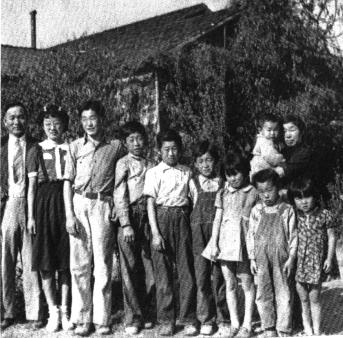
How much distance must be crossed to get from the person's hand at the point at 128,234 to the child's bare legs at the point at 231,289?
650 millimetres

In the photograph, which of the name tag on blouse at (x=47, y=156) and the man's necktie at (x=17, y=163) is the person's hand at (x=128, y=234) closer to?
the name tag on blouse at (x=47, y=156)

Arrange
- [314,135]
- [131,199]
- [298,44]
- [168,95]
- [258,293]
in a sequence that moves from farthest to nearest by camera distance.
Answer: [168,95] → [298,44] → [314,135] → [131,199] → [258,293]

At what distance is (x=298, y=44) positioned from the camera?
7.25m

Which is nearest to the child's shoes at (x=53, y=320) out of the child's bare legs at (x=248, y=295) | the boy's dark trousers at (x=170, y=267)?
the boy's dark trousers at (x=170, y=267)

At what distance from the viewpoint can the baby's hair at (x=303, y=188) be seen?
3697 mm

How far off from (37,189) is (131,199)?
2.46 feet

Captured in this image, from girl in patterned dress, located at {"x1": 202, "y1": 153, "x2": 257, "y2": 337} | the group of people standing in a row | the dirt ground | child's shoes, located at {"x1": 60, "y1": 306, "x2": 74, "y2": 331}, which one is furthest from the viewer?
child's shoes, located at {"x1": 60, "y1": 306, "x2": 74, "y2": 331}

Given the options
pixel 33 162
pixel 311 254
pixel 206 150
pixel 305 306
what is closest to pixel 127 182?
pixel 206 150

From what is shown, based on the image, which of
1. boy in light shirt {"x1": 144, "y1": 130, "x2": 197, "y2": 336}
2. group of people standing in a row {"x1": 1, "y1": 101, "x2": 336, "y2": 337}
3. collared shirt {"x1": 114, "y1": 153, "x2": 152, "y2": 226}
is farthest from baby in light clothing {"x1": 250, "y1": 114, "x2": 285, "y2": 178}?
collared shirt {"x1": 114, "y1": 153, "x2": 152, "y2": 226}

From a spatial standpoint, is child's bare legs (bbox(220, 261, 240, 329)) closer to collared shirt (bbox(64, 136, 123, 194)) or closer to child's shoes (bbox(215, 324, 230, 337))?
child's shoes (bbox(215, 324, 230, 337))

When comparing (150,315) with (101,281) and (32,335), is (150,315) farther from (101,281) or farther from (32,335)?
(32,335)

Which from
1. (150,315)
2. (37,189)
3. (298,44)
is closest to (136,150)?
(37,189)

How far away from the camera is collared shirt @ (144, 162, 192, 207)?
155 inches

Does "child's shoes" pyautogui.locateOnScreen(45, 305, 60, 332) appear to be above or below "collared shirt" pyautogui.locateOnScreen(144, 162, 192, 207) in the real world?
below
